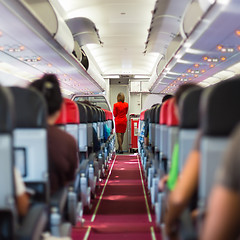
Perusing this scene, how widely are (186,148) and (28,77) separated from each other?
913 cm

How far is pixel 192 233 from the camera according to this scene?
6.47ft

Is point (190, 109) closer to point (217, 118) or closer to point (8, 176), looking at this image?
point (217, 118)

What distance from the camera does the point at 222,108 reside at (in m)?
1.76

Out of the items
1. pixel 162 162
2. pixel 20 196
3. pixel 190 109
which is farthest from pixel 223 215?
pixel 162 162

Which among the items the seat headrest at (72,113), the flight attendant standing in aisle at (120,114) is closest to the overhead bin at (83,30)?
the flight attendant standing in aisle at (120,114)

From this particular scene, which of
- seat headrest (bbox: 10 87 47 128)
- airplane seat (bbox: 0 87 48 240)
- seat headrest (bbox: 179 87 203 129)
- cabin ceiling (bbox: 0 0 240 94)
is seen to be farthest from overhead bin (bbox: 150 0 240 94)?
airplane seat (bbox: 0 87 48 240)

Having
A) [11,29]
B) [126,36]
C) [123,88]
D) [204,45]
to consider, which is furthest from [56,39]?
[123,88]

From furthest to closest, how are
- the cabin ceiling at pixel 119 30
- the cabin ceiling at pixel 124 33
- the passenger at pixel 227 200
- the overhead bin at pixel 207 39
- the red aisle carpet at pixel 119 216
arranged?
the cabin ceiling at pixel 119 30
the cabin ceiling at pixel 124 33
the overhead bin at pixel 207 39
the red aisle carpet at pixel 119 216
the passenger at pixel 227 200

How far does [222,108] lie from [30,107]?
1280 millimetres

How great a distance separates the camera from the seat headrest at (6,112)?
5.80 feet

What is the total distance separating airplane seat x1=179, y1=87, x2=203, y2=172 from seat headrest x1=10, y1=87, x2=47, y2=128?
95 cm

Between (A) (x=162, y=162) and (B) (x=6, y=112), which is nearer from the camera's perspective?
(B) (x=6, y=112)

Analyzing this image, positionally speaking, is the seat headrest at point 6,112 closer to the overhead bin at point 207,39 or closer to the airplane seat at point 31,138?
the airplane seat at point 31,138

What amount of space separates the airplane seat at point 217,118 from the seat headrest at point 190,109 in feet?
1.62
